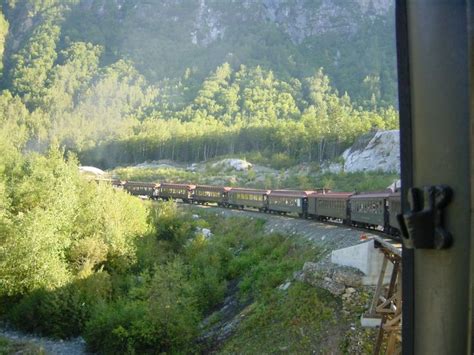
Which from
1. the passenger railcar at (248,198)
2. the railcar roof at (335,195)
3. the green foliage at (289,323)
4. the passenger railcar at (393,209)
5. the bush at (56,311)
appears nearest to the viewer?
the green foliage at (289,323)

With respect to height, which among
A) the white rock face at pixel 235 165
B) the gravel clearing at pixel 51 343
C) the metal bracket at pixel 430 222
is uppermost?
the metal bracket at pixel 430 222

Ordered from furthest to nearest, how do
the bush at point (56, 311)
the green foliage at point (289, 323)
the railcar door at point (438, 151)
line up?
the bush at point (56, 311) → the green foliage at point (289, 323) → the railcar door at point (438, 151)

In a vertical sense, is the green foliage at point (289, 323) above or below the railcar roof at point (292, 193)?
below

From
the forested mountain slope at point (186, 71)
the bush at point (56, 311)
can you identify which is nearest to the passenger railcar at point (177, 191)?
the bush at point (56, 311)

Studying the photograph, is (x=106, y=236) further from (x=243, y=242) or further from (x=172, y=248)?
(x=243, y=242)

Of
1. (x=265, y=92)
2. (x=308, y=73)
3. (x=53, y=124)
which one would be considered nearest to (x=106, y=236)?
(x=53, y=124)

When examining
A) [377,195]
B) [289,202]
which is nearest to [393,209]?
[377,195]

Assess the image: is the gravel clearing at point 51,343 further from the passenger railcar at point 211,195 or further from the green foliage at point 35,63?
the green foliage at point 35,63

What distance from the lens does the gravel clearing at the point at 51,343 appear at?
17411 mm

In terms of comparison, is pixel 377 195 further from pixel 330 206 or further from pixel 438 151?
pixel 438 151

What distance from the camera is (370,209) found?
714 inches

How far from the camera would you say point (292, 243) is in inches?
830

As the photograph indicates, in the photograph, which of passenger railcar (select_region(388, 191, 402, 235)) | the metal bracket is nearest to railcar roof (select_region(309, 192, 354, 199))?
passenger railcar (select_region(388, 191, 402, 235))

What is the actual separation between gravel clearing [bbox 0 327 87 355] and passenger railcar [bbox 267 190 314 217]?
13.4 meters
